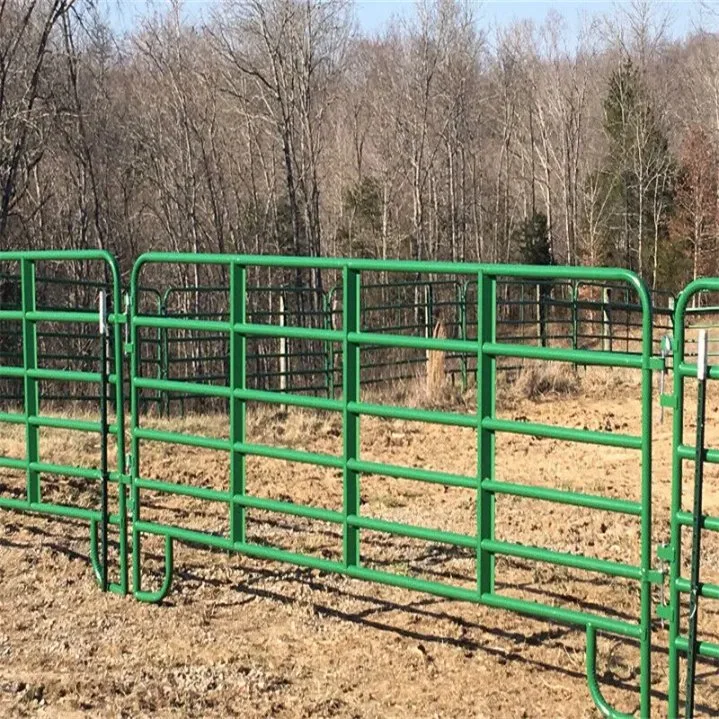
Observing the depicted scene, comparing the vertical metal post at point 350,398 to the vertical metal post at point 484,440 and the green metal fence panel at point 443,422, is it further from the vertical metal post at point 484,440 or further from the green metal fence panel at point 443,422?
the vertical metal post at point 484,440

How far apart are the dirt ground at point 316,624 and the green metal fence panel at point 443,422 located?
285mm

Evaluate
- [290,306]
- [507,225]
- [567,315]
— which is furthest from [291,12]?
[507,225]

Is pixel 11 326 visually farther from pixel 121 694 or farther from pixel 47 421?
pixel 121 694

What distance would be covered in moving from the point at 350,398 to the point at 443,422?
0.48 metres

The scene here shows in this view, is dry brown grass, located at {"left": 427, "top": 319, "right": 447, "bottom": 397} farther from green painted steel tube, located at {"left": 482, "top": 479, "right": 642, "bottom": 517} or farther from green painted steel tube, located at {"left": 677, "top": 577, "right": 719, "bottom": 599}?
Answer: green painted steel tube, located at {"left": 677, "top": 577, "right": 719, "bottom": 599}

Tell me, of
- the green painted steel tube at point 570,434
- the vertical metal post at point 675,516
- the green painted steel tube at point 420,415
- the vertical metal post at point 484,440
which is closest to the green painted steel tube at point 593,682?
the vertical metal post at point 675,516

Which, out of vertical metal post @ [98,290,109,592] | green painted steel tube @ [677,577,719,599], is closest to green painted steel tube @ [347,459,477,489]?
green painted steel tube @ [677,577,719,599]

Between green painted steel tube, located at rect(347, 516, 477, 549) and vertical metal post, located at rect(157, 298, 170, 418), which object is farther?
vertical metal post, located at rect(157, 298, 170, 418)

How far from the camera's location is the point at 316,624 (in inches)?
200

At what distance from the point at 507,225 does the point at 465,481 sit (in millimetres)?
39530

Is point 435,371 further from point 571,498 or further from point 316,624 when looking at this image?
point 571,498

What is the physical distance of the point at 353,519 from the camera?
4691 mm

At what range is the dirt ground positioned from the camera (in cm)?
423

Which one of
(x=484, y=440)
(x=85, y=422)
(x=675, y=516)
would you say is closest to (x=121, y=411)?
(x=85, y=422)
